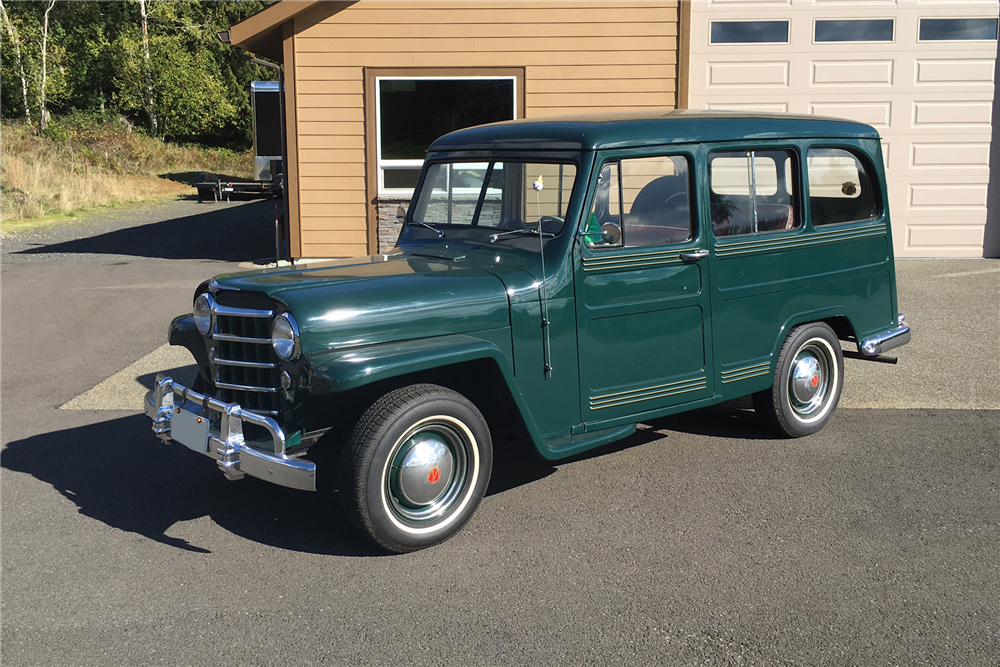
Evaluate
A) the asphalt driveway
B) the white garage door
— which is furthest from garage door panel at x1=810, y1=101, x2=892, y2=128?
the asphalt driveway

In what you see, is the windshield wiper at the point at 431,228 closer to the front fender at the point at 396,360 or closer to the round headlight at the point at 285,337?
the front fender at the point at 396,360

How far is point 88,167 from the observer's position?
99.8 feet

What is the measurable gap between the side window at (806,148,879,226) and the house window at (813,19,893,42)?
710cm

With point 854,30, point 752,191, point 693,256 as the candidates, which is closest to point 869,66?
point 854,30

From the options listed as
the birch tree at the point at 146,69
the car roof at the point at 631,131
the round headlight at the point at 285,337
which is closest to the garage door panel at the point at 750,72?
the car roof at the point at 631,131

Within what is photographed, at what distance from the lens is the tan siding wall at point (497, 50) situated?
1180 cm

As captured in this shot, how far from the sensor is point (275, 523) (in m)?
4.33

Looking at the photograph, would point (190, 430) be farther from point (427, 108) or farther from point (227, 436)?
point (427, 108)

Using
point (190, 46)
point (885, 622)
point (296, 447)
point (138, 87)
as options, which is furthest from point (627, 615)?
point (190, 46)

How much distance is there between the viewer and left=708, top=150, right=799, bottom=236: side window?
16.1ft

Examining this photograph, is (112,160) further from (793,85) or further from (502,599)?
(502,599)

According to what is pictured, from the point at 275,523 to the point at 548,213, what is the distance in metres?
2.07

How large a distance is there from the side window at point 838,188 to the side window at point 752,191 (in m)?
0.19

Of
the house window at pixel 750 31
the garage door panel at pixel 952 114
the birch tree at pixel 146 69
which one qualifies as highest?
the birch tree at pixel 146 69
